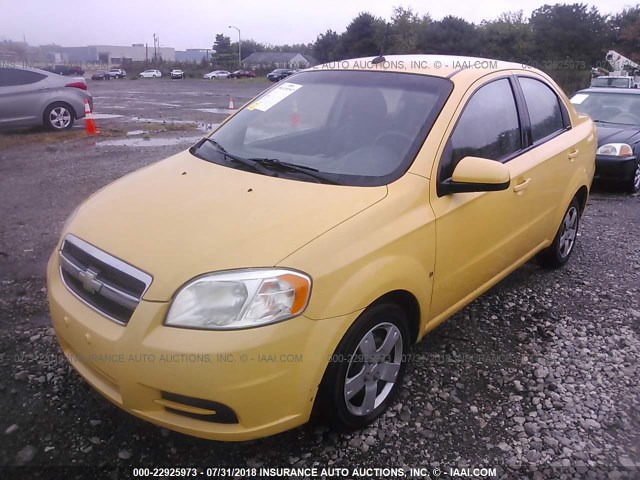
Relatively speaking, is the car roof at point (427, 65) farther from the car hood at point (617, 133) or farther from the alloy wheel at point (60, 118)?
the alloy wheel at point (60, 118)

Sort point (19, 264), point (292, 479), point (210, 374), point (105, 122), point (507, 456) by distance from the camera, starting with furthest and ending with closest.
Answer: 1. point (105, 122)
2. point (19, 264)
3. point (507, 456)
4. point (292, 479)
5. point (210, 374)

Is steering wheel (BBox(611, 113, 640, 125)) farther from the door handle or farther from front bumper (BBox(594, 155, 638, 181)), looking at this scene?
the door handle

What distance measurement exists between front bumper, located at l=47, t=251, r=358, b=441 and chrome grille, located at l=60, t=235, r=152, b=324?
0.19 feet

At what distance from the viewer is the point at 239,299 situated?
2.04m

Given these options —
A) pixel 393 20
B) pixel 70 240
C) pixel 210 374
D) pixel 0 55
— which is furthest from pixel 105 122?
pixel 393 20

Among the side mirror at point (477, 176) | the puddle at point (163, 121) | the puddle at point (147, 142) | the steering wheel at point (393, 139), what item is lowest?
the puddle at point (147, 142)

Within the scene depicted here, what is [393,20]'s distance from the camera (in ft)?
160

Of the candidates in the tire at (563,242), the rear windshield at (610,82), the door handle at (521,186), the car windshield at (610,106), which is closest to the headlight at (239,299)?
the door handle at (521,186)

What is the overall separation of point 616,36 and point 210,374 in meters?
44.3

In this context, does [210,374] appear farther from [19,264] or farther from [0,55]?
[0,55]

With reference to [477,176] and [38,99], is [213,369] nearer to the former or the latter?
[477,176]

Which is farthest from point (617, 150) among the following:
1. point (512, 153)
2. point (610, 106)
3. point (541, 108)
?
point (512, 153)

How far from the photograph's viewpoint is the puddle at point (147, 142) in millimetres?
9750

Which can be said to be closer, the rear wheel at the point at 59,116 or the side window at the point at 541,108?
the side window at the point at 541,108
